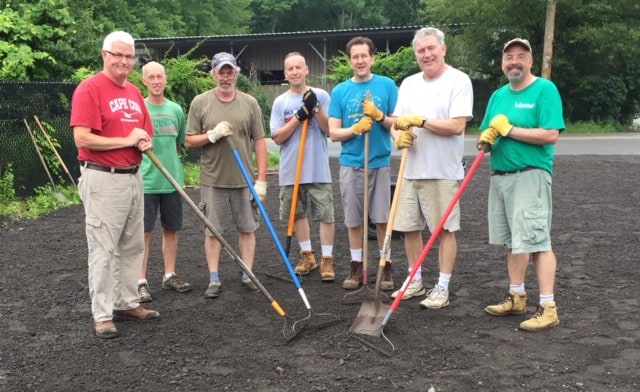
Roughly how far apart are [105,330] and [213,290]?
1.07 meters

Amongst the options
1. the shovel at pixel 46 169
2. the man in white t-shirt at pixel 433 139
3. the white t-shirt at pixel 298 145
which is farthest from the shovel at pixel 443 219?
the shovel at pixel 46 169

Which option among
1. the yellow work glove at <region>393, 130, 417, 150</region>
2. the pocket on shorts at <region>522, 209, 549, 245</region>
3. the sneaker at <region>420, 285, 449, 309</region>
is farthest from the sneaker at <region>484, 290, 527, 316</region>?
the yellow work glove at <region>393, 130, 417, 150</region>

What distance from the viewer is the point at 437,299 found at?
15.7 feet

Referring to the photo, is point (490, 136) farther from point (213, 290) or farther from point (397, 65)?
point (397, 65)

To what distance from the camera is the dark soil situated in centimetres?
358

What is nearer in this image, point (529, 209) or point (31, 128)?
point (529, 209)

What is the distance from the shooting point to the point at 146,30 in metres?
42.7

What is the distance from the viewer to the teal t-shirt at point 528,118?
4172mm

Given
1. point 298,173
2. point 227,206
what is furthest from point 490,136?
point 227,206

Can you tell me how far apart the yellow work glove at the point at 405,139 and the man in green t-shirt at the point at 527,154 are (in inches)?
20.6

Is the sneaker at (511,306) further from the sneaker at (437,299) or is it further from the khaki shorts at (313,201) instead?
the khaki shorts at (313,201)

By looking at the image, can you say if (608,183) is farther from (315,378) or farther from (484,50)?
(484,50)

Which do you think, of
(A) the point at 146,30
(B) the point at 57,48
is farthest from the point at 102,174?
(A) the point at 146,30

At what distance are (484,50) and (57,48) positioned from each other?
18.3 meters
